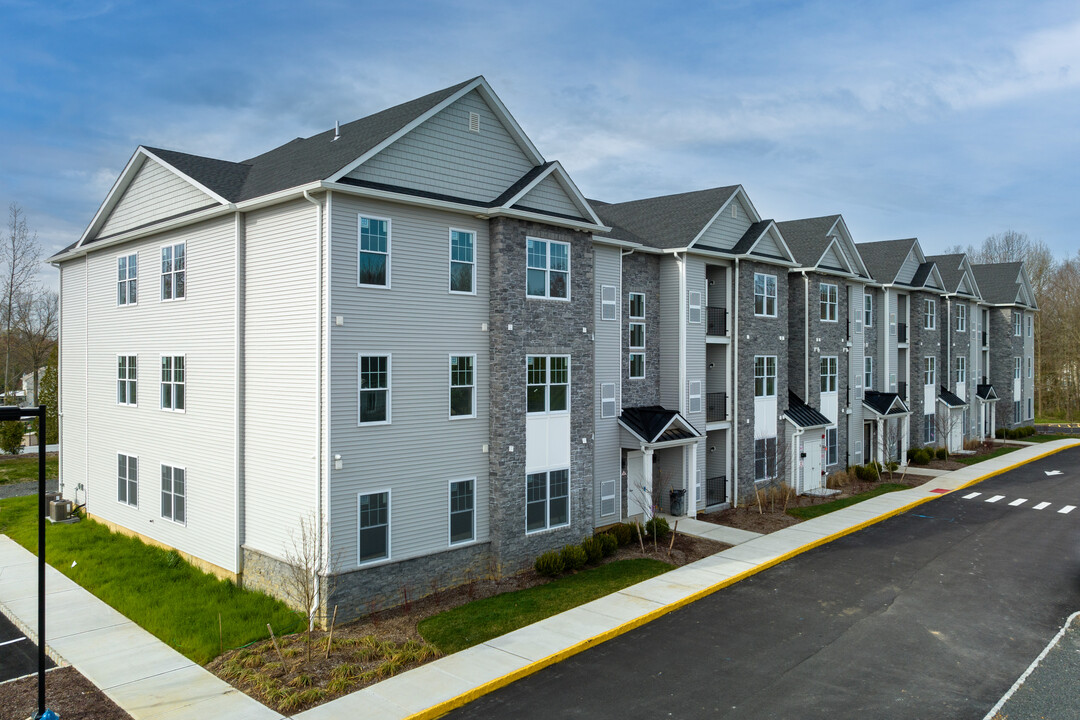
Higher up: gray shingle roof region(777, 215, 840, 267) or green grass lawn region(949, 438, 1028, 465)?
gray shingle roof region(777, 215, 840, 267)

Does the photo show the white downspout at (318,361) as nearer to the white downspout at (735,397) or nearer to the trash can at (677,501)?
the trash can at (677,501)

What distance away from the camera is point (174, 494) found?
19188 mm

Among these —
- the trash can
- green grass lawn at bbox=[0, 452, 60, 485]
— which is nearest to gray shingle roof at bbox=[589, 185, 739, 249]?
the trash can

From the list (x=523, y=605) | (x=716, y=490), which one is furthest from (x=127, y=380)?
(x=716, y=490)

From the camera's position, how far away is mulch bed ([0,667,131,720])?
36.2 ft

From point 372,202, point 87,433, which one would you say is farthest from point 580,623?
point 87,433

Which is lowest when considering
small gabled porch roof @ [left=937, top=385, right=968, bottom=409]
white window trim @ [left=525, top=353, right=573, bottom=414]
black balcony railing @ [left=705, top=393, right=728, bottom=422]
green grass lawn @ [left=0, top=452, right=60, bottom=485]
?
green grass lawn @ [left=0, top=452, right=60, bottom=485]

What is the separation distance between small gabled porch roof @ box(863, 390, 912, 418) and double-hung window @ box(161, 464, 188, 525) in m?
29.9

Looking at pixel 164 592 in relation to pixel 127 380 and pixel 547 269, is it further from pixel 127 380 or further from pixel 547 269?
pixel 547 269

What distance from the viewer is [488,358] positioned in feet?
58.6

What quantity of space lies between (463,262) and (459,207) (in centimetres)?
134

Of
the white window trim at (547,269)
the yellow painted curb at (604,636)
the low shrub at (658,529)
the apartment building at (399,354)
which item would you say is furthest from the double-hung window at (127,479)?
the low shrub at (658,529)

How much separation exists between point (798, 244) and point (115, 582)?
1148 inches

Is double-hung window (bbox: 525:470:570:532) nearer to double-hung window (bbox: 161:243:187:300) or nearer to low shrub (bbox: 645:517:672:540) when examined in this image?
low shrub (bbox: 645:517:672:540)
